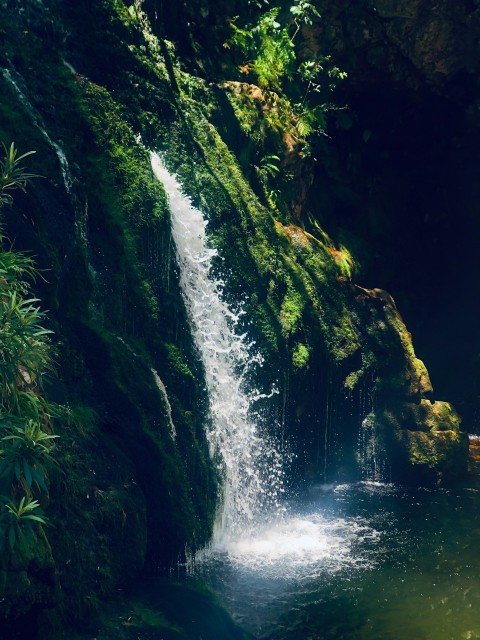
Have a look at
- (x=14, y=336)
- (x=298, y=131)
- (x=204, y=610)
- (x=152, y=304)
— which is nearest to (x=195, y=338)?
(x=152, y=304)

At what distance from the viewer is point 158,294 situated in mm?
8789

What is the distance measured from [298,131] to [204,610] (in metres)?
8.13

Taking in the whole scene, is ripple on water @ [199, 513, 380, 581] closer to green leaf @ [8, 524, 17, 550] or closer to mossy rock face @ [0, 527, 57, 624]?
mossy rock face @ [0, 527, 57, 624]

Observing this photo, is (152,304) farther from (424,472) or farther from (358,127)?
(358,127)

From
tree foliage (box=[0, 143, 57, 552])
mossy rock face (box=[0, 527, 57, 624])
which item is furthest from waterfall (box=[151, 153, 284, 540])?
tree foliage (box=[0, 143, 57, 552])

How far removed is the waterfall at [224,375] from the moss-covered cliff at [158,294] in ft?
0.77

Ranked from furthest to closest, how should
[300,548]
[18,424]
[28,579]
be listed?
[300,548]
[28,579]
[18,424]

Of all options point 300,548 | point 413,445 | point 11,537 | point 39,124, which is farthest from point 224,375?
point 11,537

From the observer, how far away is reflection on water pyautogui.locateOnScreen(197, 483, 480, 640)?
7355mm

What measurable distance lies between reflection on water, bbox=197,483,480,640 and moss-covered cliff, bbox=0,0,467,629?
846 millimetres

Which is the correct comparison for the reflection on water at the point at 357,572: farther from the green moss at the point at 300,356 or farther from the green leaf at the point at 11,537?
the green leaf at the point at 11,537

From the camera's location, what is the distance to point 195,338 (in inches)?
362

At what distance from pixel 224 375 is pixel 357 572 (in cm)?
305

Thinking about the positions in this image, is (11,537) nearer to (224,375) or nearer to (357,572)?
(357,572)
